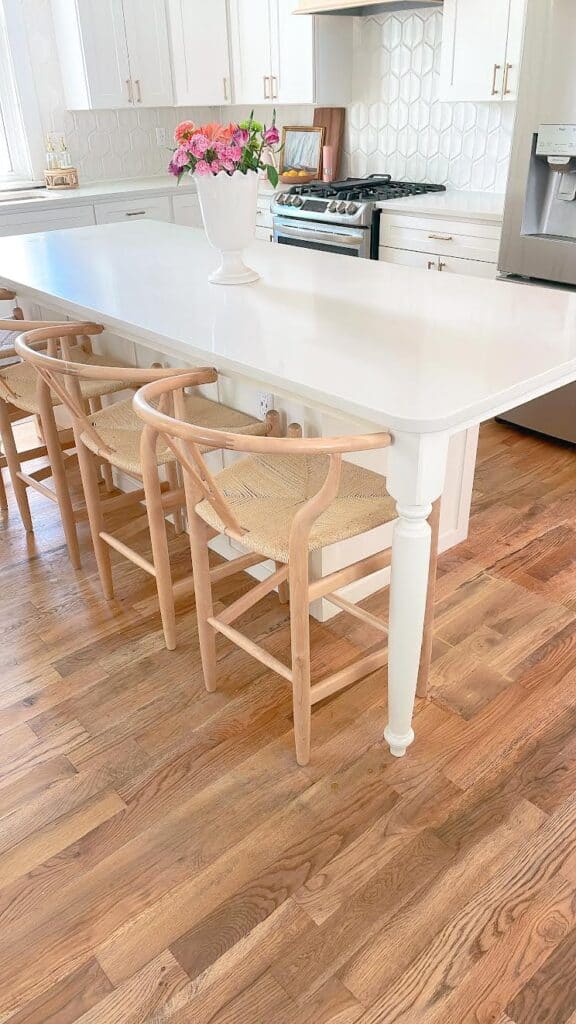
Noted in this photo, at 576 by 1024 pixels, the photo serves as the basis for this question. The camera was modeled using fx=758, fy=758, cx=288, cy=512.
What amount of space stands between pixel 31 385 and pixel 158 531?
0.93m

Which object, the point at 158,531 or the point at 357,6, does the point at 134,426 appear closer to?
the point at 158,531

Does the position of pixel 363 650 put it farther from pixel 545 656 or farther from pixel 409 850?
pixel 409 850

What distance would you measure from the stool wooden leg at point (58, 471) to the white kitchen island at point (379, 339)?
1.01 feet

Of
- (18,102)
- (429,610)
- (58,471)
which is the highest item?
(18,102)

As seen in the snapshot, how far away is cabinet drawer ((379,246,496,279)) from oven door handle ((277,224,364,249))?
5.6 inches

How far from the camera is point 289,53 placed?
14.3ft

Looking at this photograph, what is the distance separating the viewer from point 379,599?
2.35 m

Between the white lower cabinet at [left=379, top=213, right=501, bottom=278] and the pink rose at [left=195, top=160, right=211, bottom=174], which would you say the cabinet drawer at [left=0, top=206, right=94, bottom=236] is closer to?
the white lower cabinet at [left=379, top=213, right=501, bottom=278]

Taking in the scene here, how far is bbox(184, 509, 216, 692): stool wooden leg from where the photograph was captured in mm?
1802

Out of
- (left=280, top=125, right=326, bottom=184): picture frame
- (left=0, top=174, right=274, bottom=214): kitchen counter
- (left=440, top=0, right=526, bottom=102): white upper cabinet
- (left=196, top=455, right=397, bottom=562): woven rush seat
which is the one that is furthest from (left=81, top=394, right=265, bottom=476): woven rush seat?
(left=280, top=125, right=326, bottom=184): picture frame

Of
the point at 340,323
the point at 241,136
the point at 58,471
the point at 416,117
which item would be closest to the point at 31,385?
the point at 58,471

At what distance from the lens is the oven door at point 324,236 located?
3.93 metres

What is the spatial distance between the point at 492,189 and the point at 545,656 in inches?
113

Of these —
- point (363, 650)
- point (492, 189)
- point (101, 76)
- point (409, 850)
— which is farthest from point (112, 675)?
point (101, 76)
